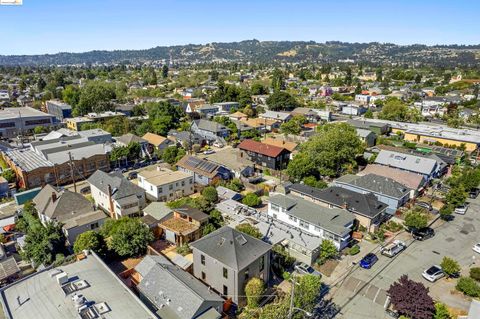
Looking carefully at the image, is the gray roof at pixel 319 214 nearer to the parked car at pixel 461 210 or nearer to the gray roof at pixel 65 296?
the parked car at pixel 461 210

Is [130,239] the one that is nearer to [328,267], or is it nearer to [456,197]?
[328,267]

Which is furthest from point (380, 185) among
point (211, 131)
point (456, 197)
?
point (211, 131)

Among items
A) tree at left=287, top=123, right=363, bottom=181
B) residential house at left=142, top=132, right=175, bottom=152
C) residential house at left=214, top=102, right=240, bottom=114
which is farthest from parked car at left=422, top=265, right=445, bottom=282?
residential house at left=214, top=102, right=240, bottom=114

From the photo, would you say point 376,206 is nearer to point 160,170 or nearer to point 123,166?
point 160,170

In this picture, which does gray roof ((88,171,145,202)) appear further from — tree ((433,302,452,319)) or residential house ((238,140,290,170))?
tree ((433,302,452,319))

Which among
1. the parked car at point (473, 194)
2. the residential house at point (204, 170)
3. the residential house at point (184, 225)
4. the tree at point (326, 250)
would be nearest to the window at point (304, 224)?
the tree at point (326, 250)
